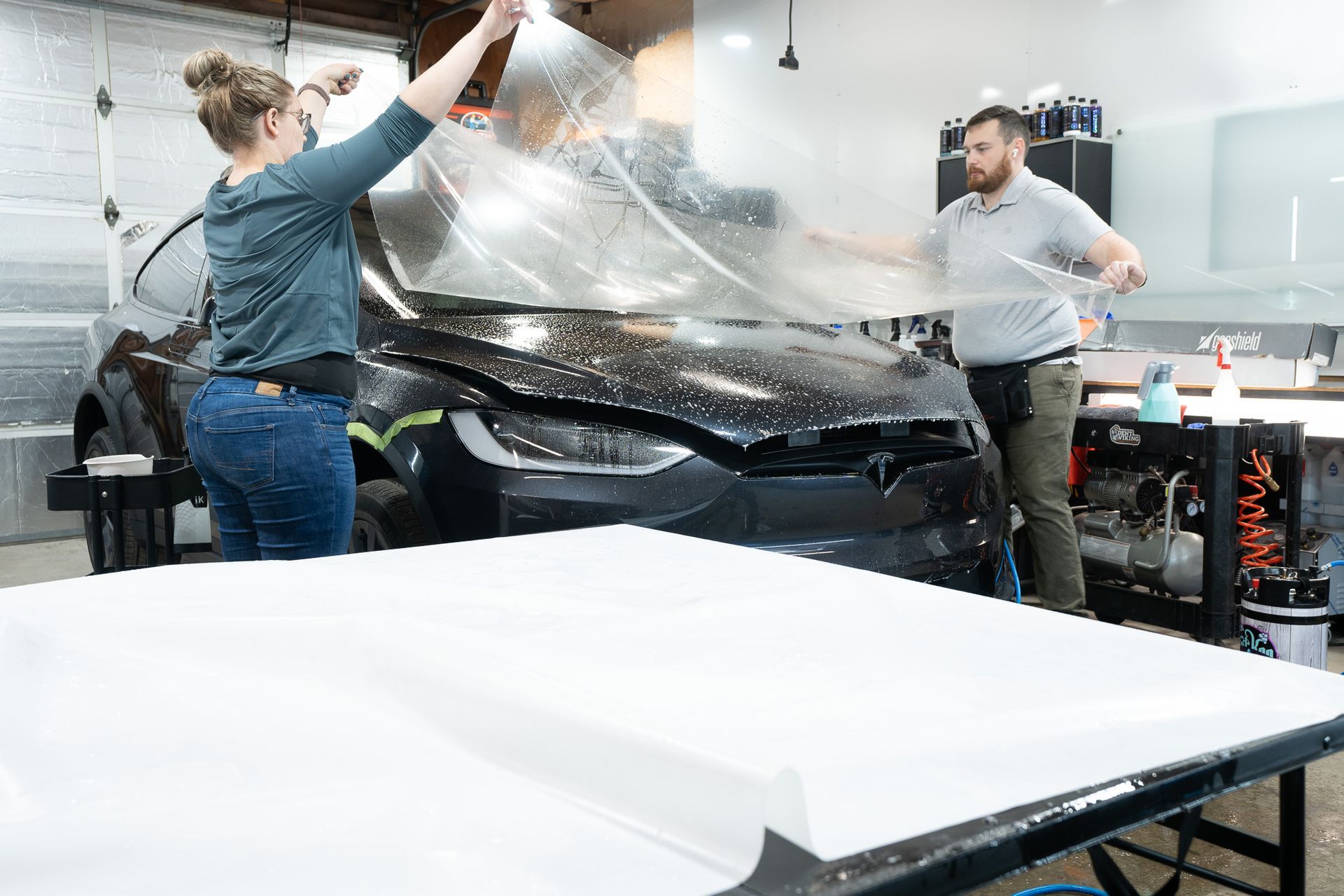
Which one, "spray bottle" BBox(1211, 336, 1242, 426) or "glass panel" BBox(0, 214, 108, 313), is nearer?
"spray bottle" BBox(1211, 336, 1242, 426)

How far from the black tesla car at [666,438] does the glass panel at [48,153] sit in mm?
4368

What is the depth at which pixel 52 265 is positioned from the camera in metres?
6.08

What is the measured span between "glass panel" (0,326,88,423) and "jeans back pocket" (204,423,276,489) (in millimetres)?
4503

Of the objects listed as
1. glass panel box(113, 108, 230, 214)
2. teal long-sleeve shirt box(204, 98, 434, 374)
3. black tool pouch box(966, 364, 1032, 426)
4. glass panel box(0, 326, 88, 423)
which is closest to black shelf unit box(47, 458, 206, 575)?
teal long-sleeve shirt box(204, 98, 434, 374)

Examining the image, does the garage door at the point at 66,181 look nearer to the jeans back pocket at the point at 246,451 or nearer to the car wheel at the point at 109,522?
the car wheel at the point at 109,522

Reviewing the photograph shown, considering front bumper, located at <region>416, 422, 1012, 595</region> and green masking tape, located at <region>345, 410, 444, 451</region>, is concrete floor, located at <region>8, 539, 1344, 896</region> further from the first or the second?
green masking tape, located at <region>345, 410, 444, 451</region>

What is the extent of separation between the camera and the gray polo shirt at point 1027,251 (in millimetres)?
3168

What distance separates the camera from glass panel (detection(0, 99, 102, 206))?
5898mm

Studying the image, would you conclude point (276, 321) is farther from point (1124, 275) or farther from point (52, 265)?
point (52, 265)

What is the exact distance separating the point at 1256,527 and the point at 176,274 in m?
3.56

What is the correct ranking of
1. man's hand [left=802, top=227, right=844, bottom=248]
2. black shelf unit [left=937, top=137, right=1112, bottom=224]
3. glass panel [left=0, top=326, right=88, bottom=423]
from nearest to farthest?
1. man's hand [left=802, top=227, right=844, bottom=248]
2. black shelf unit [left=937, top=137, right=1112, bottom=224]
3. glass panel [left=0, top=326, right=88, bottom=423]

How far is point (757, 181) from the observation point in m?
2.63

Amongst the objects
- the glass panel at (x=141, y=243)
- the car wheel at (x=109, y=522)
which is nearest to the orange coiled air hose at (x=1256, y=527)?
the car wheel at (x=109, y=522)

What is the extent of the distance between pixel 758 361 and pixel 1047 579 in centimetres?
155
